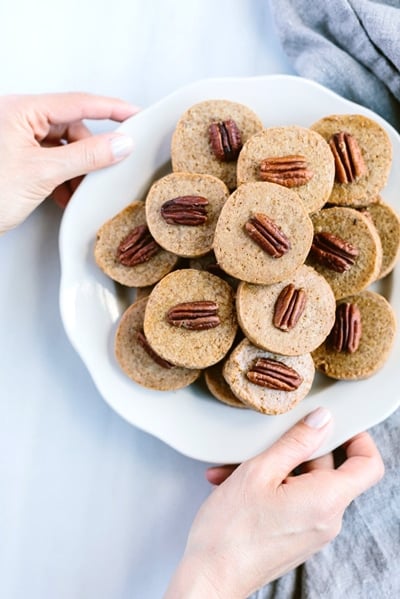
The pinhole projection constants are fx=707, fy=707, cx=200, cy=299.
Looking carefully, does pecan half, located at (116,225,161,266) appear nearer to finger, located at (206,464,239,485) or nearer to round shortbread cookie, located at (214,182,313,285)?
round shortbread cookie, located at (214,182,313,285)

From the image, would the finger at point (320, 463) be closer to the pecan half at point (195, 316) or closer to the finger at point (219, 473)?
the finger at point (219, 473)

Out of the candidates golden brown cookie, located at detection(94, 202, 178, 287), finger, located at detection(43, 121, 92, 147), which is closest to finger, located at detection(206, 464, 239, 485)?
golden brown cookie, located at detection(94, 202, 178, 287)

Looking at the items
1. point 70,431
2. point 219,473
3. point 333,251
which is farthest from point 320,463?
point 70,431

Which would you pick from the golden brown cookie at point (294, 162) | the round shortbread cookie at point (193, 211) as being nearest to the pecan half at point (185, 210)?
the round shortbread cookie at point (193, 211)

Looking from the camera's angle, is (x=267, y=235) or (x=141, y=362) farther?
(x=141, y=362)

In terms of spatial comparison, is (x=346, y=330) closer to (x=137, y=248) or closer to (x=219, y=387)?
(x=219, y=387)

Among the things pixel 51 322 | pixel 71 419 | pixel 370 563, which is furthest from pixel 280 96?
pixel 370 563
